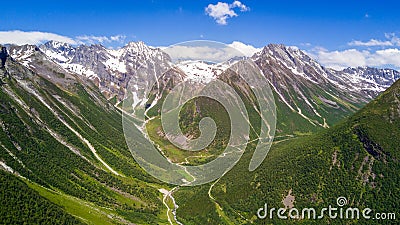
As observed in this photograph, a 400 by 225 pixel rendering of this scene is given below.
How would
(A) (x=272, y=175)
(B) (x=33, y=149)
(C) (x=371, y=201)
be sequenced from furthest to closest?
(B) (x=33, y=149), (A) (x=272, y=175), (C) (x=371, y=201)

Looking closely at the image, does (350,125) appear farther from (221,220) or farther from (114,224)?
(114,224)

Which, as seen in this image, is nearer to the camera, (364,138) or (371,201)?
(371,201)

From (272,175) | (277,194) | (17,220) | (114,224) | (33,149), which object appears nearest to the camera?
(17,220)

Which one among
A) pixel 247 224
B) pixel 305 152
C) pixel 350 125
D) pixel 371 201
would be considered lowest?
pixel 247 224

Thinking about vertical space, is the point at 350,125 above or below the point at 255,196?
above

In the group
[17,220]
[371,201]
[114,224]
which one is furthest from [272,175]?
[17,220]

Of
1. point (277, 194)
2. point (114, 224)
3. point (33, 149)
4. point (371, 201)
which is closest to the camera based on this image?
point (114, 224)

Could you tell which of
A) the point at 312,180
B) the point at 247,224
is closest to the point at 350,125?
the point at 312,180

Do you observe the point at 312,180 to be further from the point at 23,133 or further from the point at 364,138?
the point at 23,133

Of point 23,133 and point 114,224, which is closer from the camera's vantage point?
point 114,224
